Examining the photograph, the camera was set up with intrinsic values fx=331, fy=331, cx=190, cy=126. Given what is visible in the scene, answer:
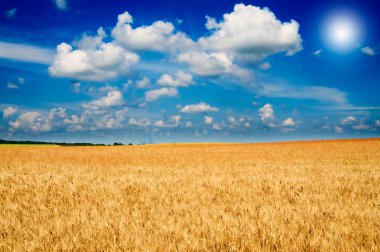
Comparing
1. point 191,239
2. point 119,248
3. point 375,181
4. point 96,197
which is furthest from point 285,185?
point 119,248

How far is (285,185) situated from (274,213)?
4029 mm

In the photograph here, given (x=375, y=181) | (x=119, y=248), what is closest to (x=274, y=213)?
(x=119, y=248)

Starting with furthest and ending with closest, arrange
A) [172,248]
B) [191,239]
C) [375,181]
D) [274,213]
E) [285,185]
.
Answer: [375,181] → [285,185] → [274,213] → [191,239] → [172,248]

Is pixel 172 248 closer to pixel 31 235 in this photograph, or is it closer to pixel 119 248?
pixel 119 248

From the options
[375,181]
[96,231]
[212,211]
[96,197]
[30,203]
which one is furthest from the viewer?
[375,181]

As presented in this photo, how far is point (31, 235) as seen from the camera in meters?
4.86

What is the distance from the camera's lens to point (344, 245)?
4.12 m

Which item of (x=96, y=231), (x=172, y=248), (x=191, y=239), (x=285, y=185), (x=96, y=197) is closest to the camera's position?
(x=172, y=248)

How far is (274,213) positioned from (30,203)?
527 cm

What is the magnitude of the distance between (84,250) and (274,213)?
3.17 metres

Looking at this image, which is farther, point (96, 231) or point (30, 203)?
point (30, 203)

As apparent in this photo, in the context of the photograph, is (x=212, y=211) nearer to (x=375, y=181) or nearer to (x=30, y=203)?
(x=30, y=203)

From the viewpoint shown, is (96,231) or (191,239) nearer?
(191,239)

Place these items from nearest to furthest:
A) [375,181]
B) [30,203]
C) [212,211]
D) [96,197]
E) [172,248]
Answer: [172,248] → [212,211] → [30,203] → [96,197] → [375,181]
